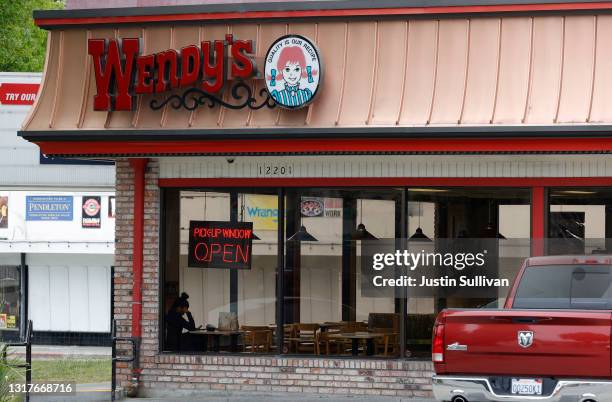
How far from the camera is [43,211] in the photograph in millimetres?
29844

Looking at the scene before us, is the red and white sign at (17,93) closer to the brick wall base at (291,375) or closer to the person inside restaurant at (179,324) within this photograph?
the person inside restaurant at (179,324)

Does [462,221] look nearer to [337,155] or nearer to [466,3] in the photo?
[337,155]

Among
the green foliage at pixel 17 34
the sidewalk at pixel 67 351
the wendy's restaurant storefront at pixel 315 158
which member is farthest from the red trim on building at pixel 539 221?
the green foliage at pixel 17 34

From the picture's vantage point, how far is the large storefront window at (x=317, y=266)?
56.0 ft

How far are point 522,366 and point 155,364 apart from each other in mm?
7319

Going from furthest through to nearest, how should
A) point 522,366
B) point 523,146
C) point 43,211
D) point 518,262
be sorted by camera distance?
point 43,211 → point 518,262 → point 523,146 → point 522,366

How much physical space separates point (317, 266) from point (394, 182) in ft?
5.34

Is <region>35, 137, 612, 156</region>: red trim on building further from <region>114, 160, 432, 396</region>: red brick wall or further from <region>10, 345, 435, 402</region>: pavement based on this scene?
<region>10, 345, 435, 402</region>: pavement

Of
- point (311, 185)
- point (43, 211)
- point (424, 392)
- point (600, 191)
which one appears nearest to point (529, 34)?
point (600, 191)

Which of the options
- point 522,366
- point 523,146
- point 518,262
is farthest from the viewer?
point 518,262

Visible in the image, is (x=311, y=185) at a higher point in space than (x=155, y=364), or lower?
higher

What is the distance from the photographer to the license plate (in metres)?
11.9

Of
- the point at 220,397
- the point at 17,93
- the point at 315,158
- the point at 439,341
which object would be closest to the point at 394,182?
the point at 315,158

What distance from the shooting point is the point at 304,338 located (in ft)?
57.5
